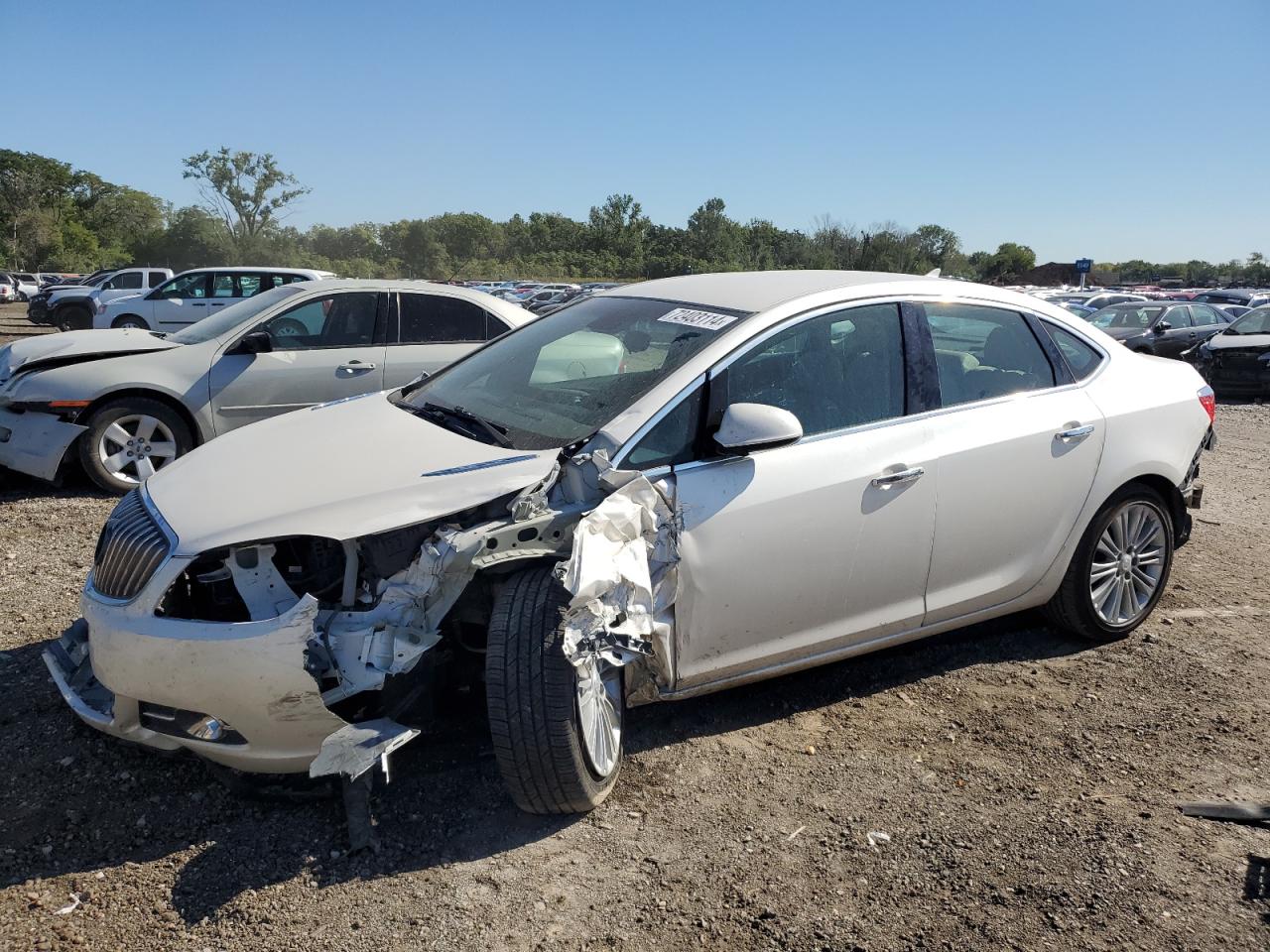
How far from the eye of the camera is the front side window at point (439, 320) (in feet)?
25.3

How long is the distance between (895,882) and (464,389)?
249 cm

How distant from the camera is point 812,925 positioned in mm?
2609

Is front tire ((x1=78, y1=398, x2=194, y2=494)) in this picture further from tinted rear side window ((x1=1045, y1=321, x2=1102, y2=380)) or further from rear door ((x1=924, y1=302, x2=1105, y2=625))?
tinted rear side window ((x1=1045, y1=321, x2=1102, y2=380))

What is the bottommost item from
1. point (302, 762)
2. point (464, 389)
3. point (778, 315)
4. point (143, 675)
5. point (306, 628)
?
point (302, 762)

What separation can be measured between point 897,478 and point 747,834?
1.39 metres

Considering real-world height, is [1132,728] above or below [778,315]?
below

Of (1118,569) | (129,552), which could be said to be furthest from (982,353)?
(129,552)

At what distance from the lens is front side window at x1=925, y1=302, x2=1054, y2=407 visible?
388 centimetres

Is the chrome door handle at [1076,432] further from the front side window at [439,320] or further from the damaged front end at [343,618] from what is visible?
the front side window at [439,320]

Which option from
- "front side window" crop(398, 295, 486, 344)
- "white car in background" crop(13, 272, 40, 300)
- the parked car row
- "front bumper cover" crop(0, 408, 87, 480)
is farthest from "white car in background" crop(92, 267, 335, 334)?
"white car in background" crop(13, 272, 40, 300)

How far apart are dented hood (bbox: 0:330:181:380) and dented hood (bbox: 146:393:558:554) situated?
3.96 metres

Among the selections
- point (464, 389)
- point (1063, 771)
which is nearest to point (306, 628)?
point (464, 389)

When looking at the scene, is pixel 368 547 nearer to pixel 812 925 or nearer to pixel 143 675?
pixel 143 675

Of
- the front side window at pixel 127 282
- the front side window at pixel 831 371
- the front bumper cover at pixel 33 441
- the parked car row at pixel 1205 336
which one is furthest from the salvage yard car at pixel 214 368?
the front side window at pixel 127 282
